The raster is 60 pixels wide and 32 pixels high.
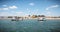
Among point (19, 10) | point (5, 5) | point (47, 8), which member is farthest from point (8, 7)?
point (47, 8)

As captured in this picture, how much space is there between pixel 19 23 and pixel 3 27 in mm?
338

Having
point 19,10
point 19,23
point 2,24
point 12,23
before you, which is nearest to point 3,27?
point 2,24

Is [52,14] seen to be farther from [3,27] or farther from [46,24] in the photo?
[3,27]

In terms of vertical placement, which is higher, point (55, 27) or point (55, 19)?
point (55, 19)

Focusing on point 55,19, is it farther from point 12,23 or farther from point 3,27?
point 3,27

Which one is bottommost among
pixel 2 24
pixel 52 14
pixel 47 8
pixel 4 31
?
pixel 4 31

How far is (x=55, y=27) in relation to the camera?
2.01 meters

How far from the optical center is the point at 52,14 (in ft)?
6.63

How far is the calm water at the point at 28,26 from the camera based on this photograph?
2.01 metres

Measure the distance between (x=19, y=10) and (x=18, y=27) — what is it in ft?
1.14

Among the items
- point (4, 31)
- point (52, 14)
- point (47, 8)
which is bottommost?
point (4, 31)

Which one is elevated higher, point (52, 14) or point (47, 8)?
point (47, 8)

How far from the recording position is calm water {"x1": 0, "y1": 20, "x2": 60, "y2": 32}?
2.01 m

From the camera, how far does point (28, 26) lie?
6.64ft
